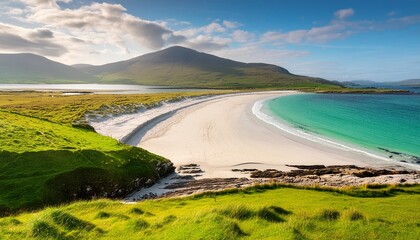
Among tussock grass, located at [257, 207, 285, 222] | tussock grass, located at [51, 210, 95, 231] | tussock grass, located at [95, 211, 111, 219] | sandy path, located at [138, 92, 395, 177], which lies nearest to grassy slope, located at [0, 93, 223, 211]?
tussock grass, located at [95, 211, 111, 219]

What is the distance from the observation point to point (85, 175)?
2127cm

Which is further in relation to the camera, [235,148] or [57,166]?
[235,148]

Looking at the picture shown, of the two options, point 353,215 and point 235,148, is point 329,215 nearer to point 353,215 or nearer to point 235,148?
point 353,215

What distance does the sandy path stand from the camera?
33.8 m

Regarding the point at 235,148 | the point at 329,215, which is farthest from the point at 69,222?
the point at 235,148

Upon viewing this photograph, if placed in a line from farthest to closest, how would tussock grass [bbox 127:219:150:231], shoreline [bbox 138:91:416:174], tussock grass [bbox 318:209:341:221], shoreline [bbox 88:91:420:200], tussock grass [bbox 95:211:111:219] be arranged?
shoreline [bbox 138:91:416:174] → shoreline [bbox 88:91:420:200] → tussock grass [bbox 95:211:111:219] → tussock grass [bbox 318:209:341:221] → tussock grass [bbox 127:219:150:231]

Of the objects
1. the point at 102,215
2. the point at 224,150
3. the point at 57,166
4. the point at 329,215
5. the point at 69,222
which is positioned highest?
the point at 69,222

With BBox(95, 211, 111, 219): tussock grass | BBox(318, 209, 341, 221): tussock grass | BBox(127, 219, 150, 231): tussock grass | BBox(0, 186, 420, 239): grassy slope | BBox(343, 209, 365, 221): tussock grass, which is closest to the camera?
BBox(0, 186, 420, 239): grassy slope

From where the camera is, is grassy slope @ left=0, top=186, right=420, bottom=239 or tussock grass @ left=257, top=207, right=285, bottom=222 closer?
grassy slope @ left=0, top=186, right=420, bottom=239

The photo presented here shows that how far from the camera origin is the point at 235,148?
4097cm

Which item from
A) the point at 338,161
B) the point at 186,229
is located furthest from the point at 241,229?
the point at 338,161

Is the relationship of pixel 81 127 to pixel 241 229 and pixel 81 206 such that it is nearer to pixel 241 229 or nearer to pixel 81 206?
pixel 81 206

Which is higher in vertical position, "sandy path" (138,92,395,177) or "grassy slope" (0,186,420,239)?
"grassy slope" (0,186,420,239)

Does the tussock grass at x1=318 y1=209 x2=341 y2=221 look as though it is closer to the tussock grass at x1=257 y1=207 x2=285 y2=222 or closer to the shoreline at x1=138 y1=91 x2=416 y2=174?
the tussock grass at x1=257 y1=207 x2=285 y2=222
